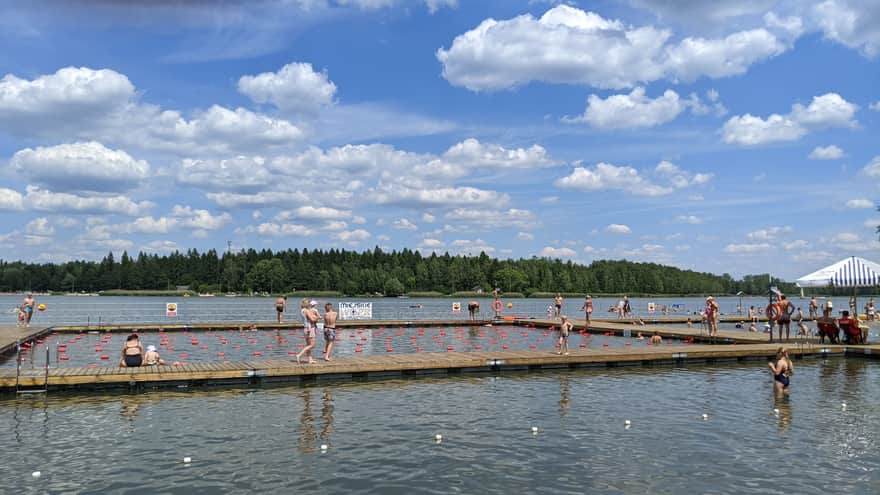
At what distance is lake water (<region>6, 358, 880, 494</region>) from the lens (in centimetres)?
1130

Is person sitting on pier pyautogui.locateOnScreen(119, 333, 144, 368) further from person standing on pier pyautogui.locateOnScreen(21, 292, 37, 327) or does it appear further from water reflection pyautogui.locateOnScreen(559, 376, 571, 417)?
person standing on pier pyautogui.locateOnScreen(21, 292, 37, 327)

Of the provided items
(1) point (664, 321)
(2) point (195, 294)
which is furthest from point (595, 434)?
(2) point (195, 294)

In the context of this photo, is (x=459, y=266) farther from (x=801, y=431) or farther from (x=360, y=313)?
(x=801, y=431)

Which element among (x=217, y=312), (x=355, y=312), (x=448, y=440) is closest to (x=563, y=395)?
(x=448, y=440)

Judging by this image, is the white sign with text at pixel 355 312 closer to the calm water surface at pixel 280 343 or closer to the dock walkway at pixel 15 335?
the calm water surface at pixel 280 343

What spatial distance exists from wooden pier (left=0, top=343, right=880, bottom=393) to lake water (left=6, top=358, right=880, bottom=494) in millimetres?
713

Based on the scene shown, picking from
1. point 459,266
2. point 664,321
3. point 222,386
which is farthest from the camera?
point 459,266

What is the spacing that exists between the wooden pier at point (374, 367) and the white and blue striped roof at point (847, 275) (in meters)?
3.13

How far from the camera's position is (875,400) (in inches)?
748

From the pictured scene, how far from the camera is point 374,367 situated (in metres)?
22.6

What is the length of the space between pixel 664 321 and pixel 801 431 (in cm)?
4189

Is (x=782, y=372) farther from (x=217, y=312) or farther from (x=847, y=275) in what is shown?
(x=217, y=312)

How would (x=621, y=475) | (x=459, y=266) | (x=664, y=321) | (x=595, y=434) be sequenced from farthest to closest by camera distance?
(x=459, y=266)
(x=664, y=321)
(x=595, y=434)
(x=621, y=475)

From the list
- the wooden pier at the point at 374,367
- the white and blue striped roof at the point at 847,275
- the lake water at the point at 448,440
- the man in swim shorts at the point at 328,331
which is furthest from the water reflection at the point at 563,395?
the white and blue striped roof at the point at 847,275
